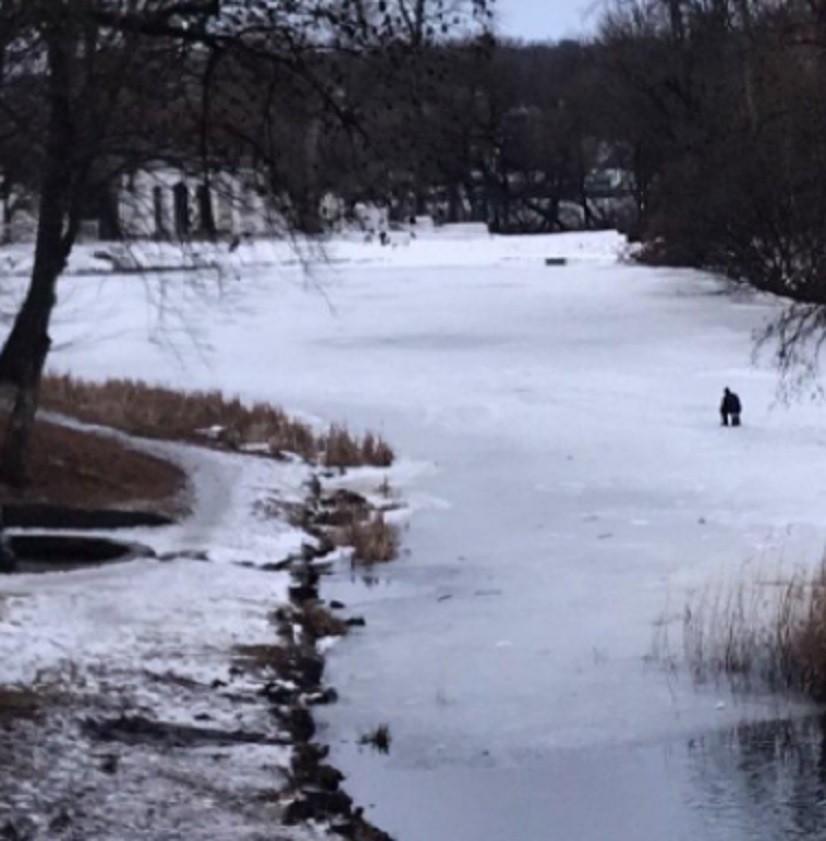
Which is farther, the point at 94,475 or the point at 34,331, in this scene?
the point at 94,475

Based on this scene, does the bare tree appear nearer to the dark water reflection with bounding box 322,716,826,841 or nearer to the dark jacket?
the dark water reflection with bounding box 322,716,826,841

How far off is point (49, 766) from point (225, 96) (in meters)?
8.04

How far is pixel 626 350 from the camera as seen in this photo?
38688mm

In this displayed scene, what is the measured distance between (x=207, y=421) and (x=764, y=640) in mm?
14324

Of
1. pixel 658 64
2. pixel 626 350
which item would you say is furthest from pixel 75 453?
pixel 658 64

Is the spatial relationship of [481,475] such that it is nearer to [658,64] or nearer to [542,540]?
[542,540]

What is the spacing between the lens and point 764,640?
1411 cm

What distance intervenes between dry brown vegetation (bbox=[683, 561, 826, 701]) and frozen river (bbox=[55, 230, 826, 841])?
29 centimetres

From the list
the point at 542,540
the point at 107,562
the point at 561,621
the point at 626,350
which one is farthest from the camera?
the point at 626,350

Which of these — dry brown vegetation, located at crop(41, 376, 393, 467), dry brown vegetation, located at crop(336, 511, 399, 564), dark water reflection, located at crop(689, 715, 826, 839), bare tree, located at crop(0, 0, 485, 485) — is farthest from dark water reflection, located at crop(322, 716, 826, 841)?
dry brown vegetation, located at crop(41, 376, 393, 467)

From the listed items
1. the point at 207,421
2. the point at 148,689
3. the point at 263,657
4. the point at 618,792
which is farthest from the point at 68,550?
the point at 207,421

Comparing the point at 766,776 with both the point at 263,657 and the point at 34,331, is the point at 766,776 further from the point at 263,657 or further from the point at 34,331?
the point at 34,331

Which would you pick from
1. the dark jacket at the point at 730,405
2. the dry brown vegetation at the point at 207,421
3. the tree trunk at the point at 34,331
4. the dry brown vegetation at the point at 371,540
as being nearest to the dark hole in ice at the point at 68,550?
the dry brown vegetation at the point at 371,540

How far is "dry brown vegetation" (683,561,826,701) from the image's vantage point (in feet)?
44.1
